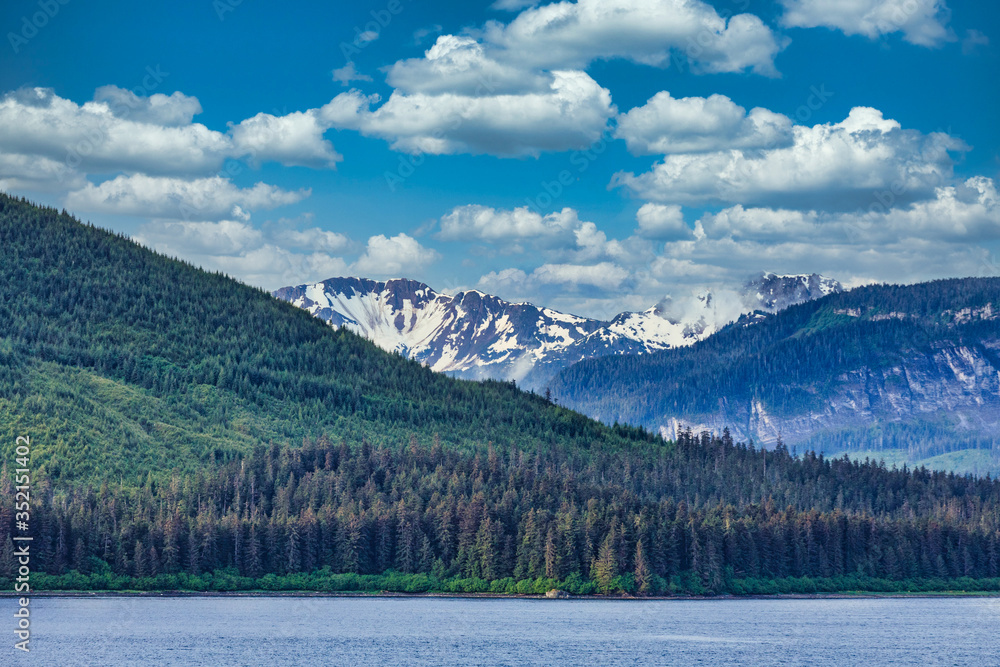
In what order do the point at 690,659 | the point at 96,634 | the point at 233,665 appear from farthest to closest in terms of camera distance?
the point at 96,634 → the point at 690,659 → the point at 233,665

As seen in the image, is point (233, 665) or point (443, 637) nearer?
point (233, 665)

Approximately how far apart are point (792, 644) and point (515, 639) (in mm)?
43384

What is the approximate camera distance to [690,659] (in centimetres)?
17825

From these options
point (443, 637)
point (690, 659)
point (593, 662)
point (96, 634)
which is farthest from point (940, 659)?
point (96, 634)

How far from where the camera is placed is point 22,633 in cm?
18212

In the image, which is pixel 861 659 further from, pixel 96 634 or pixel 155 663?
pixel 96 634

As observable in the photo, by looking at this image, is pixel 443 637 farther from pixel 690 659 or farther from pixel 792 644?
pixel 792 644

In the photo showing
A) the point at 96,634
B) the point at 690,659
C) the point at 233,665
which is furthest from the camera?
the point at 96,634

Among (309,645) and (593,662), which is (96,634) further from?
(593,662)

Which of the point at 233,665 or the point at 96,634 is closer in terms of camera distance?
the point at 233,665

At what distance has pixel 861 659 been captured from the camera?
185 metres

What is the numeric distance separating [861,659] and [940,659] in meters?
12.3

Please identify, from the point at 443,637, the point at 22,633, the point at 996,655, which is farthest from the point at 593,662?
the point at 22,633

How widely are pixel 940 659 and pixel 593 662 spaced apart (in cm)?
5408
